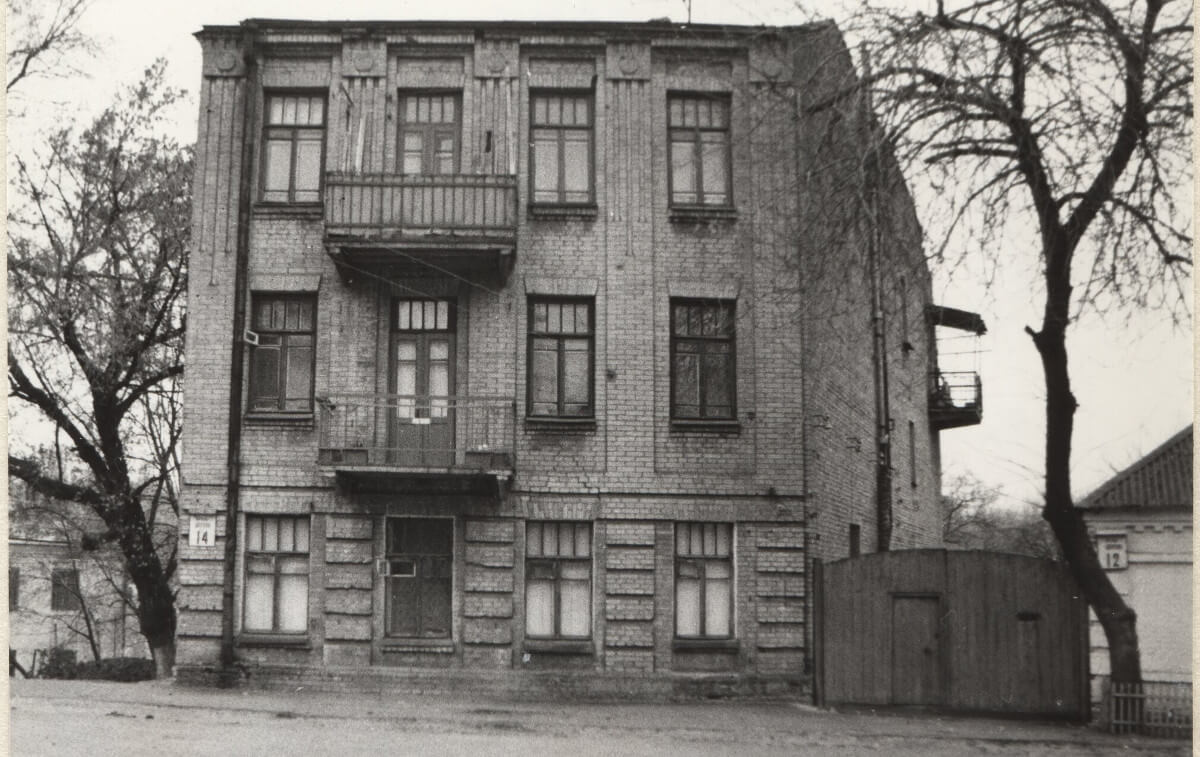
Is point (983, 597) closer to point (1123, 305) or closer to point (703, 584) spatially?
point (703, 584)

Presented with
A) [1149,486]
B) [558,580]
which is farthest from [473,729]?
[1149,486]

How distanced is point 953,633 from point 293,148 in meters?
11.3

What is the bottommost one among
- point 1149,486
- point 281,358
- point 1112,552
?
point 1112,552

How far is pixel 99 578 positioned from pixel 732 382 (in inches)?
991

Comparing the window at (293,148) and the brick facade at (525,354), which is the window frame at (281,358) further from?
the window at (293,148)

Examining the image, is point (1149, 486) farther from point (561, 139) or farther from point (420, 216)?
point (420, 216)

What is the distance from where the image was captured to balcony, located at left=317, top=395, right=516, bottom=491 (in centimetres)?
1612

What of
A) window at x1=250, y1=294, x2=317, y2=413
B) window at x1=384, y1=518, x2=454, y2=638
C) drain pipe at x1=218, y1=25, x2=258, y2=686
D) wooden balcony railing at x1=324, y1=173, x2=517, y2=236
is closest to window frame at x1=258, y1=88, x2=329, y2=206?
drain pipe at x1=218, y1=25, x2=258, y2=686

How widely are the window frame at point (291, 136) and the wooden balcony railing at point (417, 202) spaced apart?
3.40 ft

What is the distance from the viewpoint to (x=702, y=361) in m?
16.8

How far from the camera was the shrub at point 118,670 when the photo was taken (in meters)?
23.6

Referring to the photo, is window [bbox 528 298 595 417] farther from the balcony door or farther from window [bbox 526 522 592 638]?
window [bbox 526 522 592 638]

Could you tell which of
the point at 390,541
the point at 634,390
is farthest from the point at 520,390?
the point at 390,541

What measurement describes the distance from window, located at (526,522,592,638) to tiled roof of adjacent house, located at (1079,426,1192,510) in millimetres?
6473
